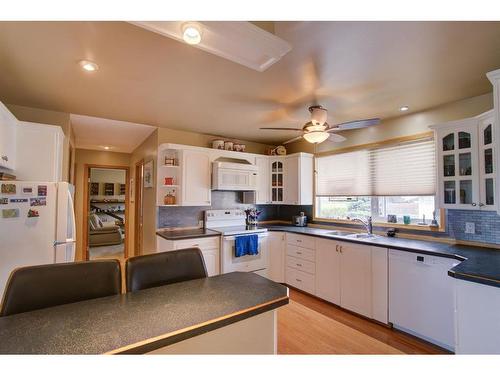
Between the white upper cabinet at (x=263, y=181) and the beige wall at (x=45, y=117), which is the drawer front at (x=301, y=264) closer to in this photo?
the white upper cabinet at (x=263, y=181)

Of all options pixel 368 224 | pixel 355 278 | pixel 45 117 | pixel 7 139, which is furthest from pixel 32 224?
pixel 368 224

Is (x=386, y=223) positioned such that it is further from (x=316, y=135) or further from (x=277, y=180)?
(x=277, y=180)

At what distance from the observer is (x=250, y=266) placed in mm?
3408

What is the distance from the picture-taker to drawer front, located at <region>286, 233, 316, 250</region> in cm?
319

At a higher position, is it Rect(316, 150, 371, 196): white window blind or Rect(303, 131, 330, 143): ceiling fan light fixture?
Rect(303, 131, 330, 143): ceiling fan light fixture

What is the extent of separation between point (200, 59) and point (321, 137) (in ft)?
4.37

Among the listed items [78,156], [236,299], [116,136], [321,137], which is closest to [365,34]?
[321,137]

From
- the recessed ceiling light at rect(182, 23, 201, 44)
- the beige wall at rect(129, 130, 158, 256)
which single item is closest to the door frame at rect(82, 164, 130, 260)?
the beige wall at rect(129, 130, 158, 256)

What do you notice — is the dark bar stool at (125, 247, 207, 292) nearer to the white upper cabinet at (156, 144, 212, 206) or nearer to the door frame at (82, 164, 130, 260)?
the white upper cabinet at (156, 144, 212, 206)

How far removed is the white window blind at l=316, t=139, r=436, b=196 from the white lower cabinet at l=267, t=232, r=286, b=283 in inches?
39.7

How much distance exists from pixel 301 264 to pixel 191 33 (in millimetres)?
2973

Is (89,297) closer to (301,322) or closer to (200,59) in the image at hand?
(200,59)

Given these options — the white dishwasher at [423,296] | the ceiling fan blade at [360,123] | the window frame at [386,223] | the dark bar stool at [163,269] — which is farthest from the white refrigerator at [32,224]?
the window frame at [386,223]

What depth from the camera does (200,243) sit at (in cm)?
308
